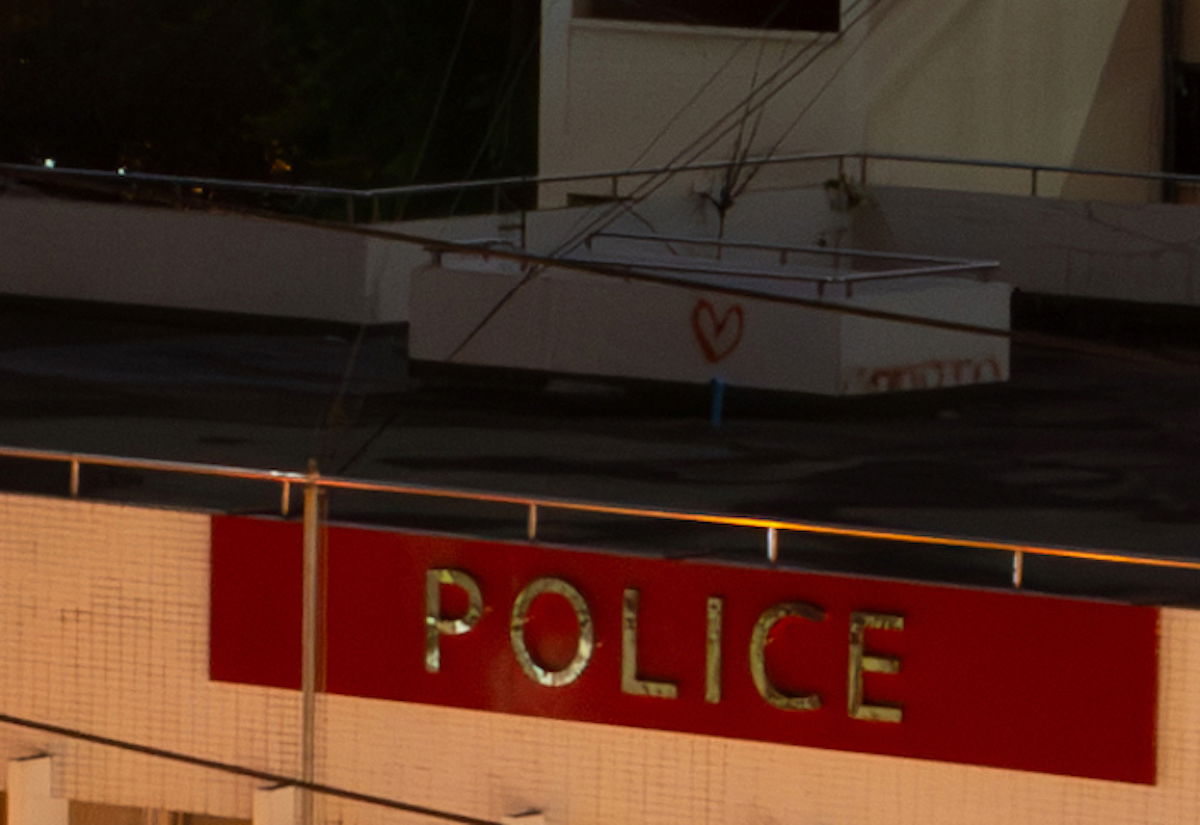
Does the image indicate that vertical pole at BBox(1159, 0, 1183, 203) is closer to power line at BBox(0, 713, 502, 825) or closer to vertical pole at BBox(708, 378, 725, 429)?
vertical pole at BBox(708, 378, 725, 429)

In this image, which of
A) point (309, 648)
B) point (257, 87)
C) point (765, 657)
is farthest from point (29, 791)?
point (257, 87)

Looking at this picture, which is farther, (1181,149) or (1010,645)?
(1181,149)

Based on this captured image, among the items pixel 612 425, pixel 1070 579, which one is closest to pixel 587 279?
pixel 612 425

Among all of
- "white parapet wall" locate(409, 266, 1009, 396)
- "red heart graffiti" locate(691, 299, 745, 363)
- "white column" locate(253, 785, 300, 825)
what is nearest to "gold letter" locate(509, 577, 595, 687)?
"white column" locate(253, 785, 300, 825)

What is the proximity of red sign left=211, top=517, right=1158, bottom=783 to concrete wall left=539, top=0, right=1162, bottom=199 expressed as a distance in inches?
634

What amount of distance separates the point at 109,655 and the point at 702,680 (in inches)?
100

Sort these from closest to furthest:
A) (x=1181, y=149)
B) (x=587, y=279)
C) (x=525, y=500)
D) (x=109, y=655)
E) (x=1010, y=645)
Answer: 1. (x=1010, y=645)
2. (x=525, y=500)
3. (x=109, y=655)
4. (x=587, y=279)
5. (x=1181, y=149)

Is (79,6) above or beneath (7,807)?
above

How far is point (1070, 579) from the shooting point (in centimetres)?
1137

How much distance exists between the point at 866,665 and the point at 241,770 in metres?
2.48

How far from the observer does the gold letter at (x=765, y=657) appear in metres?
9.06

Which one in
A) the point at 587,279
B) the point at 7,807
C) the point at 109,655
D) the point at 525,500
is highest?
the point at 587,279

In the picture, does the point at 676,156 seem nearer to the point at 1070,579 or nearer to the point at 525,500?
the point at 1070,579

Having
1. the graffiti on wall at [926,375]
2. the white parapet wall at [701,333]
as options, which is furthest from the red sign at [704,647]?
the graffiti on wall at [926,375]
